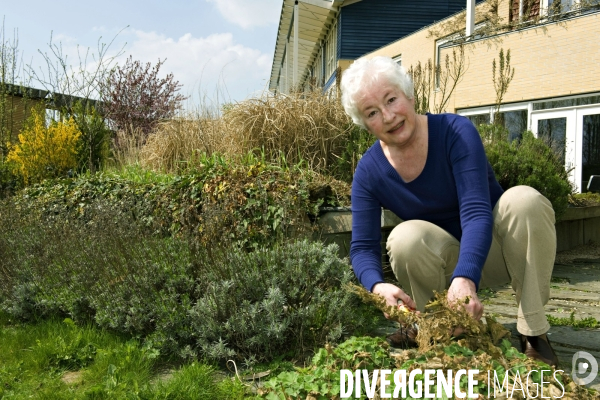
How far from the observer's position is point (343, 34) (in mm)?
17531

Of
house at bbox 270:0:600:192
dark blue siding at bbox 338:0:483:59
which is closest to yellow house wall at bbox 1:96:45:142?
house at bbox 270:0:600:192

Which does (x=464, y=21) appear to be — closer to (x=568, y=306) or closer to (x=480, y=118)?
(x=480, y=118)

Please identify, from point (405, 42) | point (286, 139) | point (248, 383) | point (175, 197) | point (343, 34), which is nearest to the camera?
point (248, 383)

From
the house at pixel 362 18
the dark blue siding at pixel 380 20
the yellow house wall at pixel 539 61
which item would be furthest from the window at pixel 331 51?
the yellow house wall at pixel 539 61

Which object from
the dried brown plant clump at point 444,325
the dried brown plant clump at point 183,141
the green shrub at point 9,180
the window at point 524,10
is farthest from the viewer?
the window at point 524,10

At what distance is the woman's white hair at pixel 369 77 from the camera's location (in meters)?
2.34

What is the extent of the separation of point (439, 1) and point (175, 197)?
16.6 m

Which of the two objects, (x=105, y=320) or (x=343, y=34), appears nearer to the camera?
(x=105, y=320)

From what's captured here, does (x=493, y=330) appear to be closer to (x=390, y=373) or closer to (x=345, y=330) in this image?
(x=390, y=373)

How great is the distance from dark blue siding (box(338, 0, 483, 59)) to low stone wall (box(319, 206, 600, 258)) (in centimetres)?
1160

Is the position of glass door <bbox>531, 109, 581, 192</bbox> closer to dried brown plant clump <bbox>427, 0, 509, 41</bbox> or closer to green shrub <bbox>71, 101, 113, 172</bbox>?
dried brown plant clump <bbox>427, 0, 509, 41</bbox>

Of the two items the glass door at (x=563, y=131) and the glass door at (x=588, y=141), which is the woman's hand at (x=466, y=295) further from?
the glass door at (x=588, y=141)

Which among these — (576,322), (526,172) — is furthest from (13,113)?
(576,322)

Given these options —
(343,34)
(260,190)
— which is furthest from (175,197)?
(343,34)
